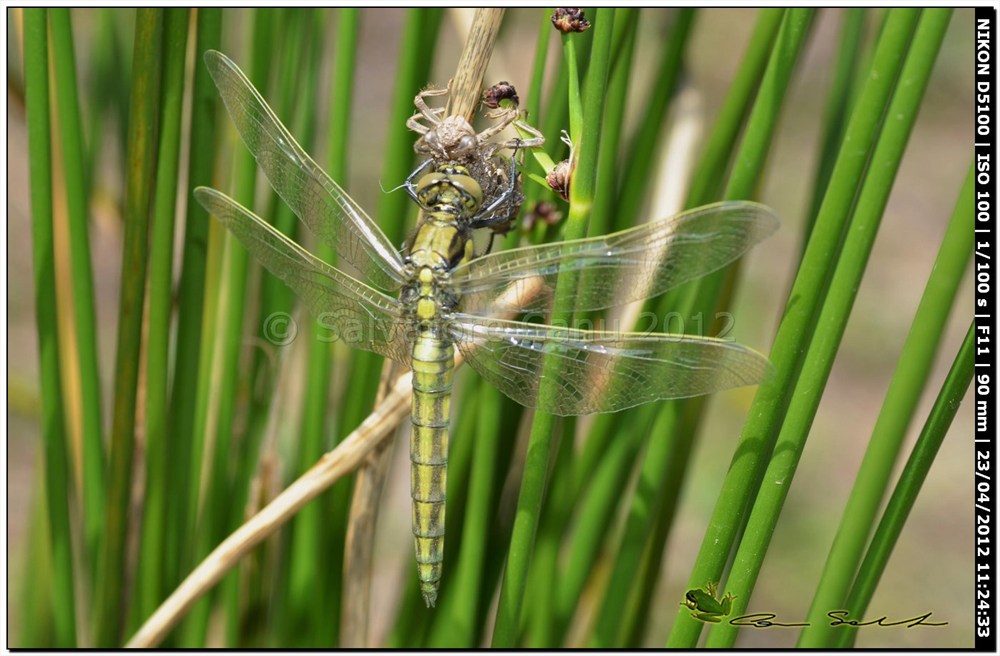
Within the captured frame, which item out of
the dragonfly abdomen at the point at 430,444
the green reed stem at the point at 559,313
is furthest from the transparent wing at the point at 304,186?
the green reed stem at the point at 559,313

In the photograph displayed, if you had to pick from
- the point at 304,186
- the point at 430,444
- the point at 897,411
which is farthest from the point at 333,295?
the point at 897,411

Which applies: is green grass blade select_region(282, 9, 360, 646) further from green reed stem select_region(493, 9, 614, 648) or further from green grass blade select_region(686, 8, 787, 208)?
green grass blade select_region(686, 8, 787, 208)

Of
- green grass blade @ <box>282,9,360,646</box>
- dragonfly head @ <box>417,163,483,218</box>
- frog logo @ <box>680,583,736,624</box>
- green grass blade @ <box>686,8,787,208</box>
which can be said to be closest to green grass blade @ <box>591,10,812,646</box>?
green grass blade @ <box>686,8,787,208</box>

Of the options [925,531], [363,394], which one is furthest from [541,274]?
[925,531]

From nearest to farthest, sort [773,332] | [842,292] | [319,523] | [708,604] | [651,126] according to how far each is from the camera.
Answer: [842,292] < [708,604] < [651,126] < [319,523] < [773,332]

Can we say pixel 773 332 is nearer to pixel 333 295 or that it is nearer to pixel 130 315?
pixel 333 295
